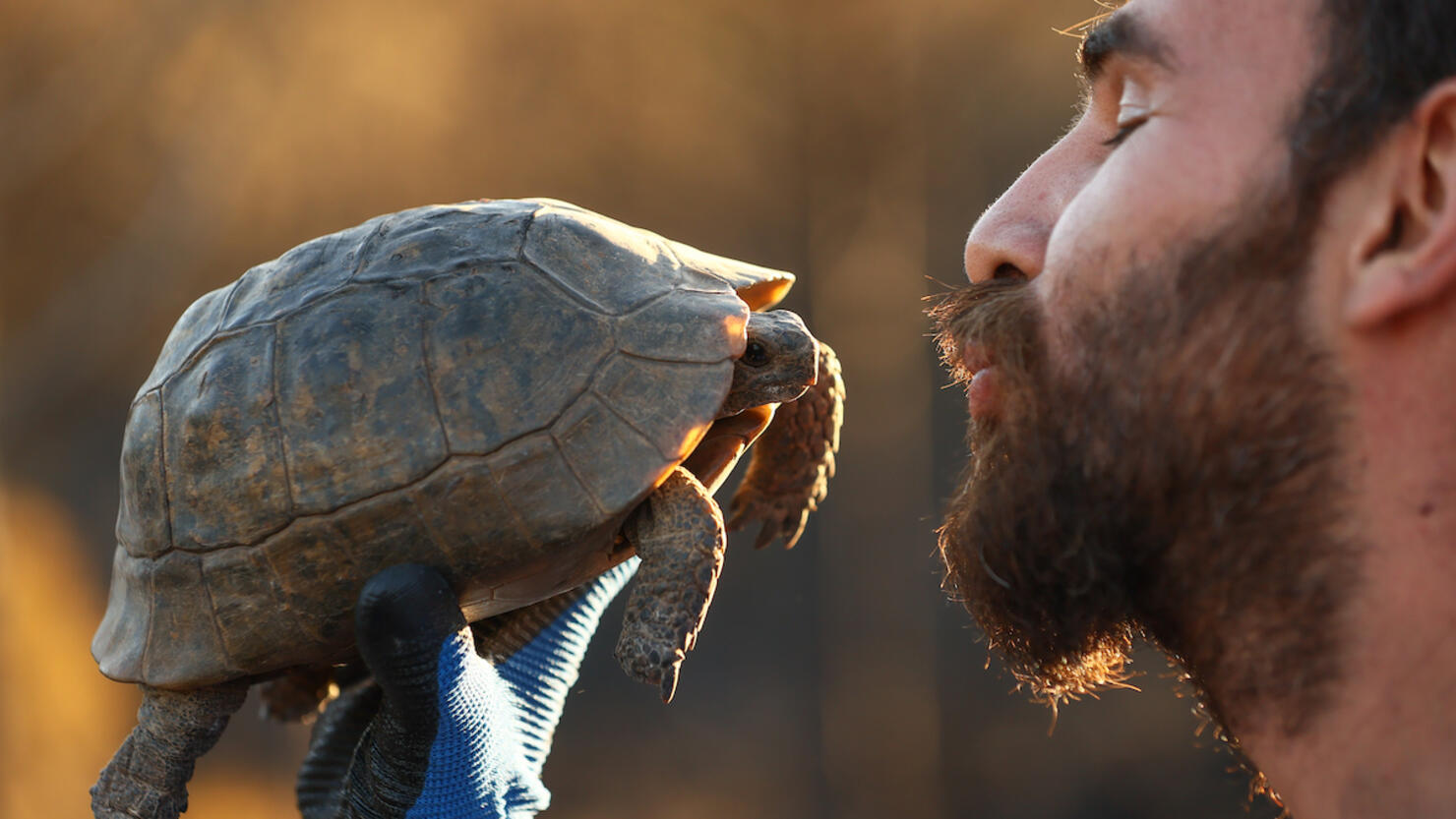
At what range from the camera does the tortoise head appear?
1.29 meters

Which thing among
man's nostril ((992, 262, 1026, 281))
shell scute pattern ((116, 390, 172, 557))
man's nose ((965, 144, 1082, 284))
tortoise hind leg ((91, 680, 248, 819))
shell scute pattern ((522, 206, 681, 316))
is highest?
man's nose ((965, 144, 1082, 284))

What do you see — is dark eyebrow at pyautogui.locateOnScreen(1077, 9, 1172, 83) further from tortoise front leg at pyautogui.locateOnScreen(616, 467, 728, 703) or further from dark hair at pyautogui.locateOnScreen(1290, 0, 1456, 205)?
tortoise front leg at pyautogui.locateOnScreen(616, 467, 728, 703)

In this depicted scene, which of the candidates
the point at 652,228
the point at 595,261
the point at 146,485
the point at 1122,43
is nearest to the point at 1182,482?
the point at 1122,43

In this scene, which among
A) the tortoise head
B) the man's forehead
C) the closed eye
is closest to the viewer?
the man's forehead

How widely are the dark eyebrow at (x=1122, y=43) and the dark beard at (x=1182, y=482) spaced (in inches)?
8.1

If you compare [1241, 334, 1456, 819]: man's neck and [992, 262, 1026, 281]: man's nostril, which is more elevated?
[992, 262, 1026, 281]: man's nostril

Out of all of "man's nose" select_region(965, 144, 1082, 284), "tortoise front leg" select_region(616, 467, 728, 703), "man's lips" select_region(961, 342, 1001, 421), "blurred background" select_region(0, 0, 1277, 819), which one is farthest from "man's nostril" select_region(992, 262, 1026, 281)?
"blurred background" select_region(0, 0, 1277, 819)

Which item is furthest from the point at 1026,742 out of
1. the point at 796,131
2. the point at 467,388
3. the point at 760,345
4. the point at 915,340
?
the point at 467,388

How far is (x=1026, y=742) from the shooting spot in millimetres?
4391

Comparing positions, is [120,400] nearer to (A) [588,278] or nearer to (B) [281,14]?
(B) [281,14]

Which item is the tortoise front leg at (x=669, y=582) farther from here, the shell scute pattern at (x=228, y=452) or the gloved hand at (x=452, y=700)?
the shell scute pattern at (x=228, y=452)

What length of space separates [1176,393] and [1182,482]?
0.27 feet

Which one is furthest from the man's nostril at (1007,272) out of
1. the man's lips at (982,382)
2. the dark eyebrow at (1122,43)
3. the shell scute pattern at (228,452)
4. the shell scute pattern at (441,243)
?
the shell scute pattern at (228,452)

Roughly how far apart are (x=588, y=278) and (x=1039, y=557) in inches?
23.9
